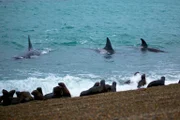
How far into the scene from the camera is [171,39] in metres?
26.6

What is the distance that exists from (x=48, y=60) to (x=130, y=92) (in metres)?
9.06

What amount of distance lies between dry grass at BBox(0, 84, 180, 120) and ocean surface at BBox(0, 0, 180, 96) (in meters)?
3.22

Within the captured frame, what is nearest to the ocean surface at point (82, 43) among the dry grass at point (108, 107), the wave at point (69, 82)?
the wave at point (69, 82)

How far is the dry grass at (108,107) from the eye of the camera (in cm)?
799

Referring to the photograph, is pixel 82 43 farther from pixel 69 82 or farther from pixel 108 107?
pixel 108 107

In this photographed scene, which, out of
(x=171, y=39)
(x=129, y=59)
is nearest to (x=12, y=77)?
(x=129, y=59)

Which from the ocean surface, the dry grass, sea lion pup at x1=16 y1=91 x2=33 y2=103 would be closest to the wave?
the ocean surface


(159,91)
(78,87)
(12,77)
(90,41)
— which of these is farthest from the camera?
(90,41)

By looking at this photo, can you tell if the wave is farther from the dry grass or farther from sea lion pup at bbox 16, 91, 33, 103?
the dry grass

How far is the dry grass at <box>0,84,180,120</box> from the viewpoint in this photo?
26.2 ft

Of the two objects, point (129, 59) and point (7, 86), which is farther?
point (129, 59)

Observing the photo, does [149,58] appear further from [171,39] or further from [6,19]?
[6,19]

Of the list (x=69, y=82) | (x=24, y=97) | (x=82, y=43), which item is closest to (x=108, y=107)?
(x=24, y=97)

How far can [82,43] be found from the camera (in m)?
24.9
